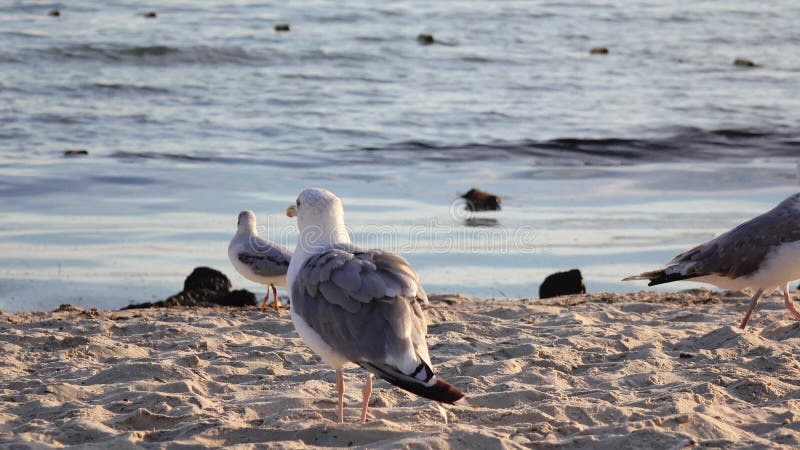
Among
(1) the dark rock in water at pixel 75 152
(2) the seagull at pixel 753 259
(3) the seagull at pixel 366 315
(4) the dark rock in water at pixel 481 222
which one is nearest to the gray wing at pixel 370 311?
(3) the seagull at pixel 366 315

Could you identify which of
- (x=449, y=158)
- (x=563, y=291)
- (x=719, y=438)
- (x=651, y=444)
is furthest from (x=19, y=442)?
(x=449, y=158)

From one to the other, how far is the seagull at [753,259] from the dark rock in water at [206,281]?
11.8 feet

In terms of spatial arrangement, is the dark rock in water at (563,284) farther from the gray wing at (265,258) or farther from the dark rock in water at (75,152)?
the dark rock in water at (75,152)

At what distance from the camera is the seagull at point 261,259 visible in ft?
30.0

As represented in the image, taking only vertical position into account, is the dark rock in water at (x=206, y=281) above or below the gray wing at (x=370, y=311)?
below

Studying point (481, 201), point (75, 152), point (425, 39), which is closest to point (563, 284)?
point (481, 201)

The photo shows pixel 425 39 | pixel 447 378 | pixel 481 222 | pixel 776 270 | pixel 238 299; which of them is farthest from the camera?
pixel 425 39

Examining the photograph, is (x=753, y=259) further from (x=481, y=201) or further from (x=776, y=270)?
(x=481, y=201)

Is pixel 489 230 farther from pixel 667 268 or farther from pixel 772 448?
pixel 772 448

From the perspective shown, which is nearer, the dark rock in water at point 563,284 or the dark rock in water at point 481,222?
the dark rock in water at point 563,284

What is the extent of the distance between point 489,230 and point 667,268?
12.1 ft

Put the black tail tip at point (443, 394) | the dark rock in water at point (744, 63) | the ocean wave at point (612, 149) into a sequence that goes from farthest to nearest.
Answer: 1. the dark rock in water at point (744, 63)
2. the ocean wave at point (612, 149)
3. the black tail tip at point (443, 394)

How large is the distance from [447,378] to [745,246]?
2.78 meters

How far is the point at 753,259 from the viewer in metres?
7.88
